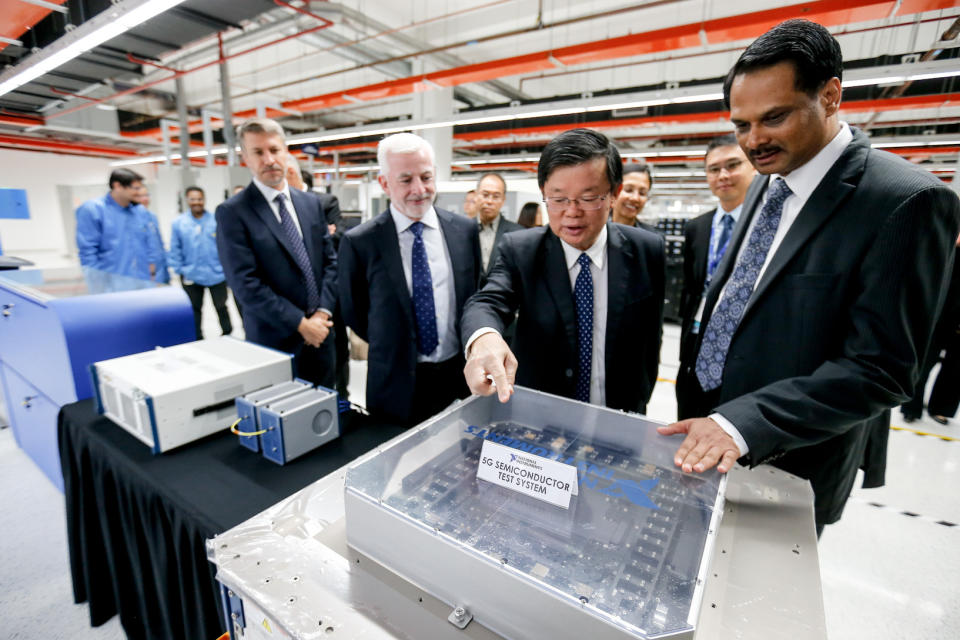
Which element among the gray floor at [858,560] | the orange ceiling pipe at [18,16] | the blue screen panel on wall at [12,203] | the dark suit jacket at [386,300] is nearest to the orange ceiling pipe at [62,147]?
the orange ceiling pipe at [18,16]

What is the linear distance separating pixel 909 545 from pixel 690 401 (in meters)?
1.74

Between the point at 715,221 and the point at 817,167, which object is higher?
the point at 817,167

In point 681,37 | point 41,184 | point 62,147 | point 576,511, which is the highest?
point 62,147

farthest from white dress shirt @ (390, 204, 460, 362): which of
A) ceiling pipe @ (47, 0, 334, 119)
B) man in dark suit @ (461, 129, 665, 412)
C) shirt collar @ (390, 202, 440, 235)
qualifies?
ceiling pipe @ (47, 0, 334, 119)

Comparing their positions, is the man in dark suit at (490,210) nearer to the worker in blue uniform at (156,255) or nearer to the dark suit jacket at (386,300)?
the dark suit jacket at (386,300)

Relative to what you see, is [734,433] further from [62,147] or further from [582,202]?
[62,147]

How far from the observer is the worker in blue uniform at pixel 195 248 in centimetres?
442

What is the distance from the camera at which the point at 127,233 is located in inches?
162

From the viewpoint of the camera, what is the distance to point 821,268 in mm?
936

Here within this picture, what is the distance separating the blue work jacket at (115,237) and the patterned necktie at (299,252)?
3.09m

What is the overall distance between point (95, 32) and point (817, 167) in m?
4.30

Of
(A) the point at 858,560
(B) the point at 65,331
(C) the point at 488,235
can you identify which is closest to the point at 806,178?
(A) the point at 858,560

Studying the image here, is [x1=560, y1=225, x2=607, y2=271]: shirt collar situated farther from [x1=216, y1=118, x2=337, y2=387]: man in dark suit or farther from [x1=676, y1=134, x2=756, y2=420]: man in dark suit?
[x1=216, y1=118, x2=337, y2=387]: man in dark suit

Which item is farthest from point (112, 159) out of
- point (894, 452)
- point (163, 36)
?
point (894, 452)
